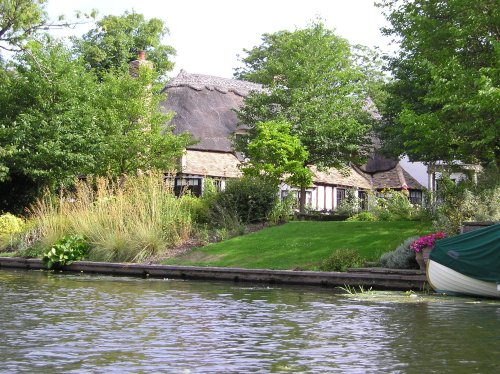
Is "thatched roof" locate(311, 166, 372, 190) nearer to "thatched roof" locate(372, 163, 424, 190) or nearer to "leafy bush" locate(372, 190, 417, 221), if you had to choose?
"thatched roof" locate(372, 163, 424, 190)

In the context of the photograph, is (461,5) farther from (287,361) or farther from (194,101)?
→ (194,101)

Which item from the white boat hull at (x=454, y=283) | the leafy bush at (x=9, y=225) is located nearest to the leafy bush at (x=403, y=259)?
the white boat hull at (x=454, y=283)

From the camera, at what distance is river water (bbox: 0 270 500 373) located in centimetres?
912

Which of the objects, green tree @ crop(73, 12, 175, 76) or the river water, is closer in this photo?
the river water

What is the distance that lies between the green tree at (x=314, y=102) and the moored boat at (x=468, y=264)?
78.0ft

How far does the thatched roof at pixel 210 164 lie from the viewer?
46.7 m

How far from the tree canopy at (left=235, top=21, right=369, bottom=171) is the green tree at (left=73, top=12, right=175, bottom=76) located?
674 inches

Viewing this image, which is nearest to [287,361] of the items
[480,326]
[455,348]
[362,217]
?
[455,348]

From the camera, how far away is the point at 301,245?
24844 millimetres

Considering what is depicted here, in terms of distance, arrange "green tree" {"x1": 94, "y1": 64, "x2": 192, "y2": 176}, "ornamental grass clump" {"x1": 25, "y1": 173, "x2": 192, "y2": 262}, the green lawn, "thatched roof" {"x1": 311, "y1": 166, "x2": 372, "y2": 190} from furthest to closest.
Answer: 1. "thatched roof" {"x1": 311, "y1": 166, "x2": 372, "y2": 190}
2. "green tree" {"x1": 94, "y1": 64, "x2": 192, "y2": 176}
3. "ornamental grass clump" {"x1": 25, "y1": 173, "x2": 192, "y2": 262}
4. the green lawn

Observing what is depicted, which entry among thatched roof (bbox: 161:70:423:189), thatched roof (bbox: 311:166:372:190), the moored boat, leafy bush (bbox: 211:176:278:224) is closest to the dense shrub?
leafy bush (bbox: 211:176:278:224)

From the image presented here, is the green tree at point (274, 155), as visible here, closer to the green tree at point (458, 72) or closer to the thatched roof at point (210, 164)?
the green tree at point (458, 72)

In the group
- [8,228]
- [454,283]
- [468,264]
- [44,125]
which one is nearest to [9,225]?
[8,228]

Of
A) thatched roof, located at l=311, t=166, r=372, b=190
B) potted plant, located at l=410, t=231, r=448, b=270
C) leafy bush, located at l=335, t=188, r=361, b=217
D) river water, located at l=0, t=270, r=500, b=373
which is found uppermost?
thatched roof, located at l=311, t=166, r=372, b=190
